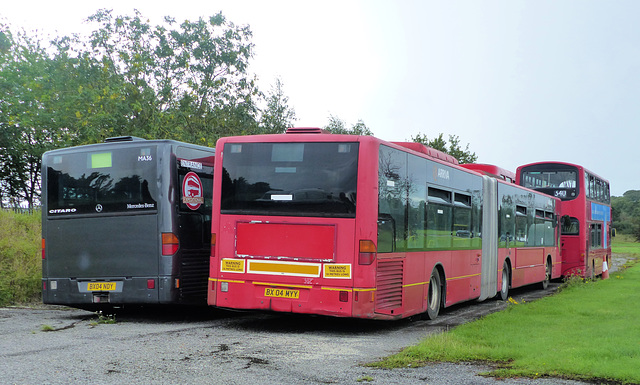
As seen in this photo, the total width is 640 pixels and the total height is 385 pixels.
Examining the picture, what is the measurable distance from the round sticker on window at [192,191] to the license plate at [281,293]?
2226 millimetres

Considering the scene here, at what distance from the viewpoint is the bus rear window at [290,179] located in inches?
416

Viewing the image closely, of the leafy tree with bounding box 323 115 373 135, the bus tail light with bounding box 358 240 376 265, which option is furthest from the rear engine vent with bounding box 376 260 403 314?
the leafy tree with bounding box 323 115 373 135

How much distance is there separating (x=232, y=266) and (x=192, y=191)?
176 centimetres

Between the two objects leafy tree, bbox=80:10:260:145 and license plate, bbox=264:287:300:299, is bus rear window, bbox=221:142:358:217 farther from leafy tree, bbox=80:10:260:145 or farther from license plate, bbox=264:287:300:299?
leafy tree, bbox=80:10:260:145

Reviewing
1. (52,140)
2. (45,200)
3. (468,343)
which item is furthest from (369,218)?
(52,140)

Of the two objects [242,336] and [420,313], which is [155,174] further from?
[420,313]

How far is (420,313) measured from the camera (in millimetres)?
12930

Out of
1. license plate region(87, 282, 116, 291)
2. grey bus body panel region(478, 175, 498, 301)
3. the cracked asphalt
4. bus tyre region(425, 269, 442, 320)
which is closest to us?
the cracked asphalt

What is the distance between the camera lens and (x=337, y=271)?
34.4 ft

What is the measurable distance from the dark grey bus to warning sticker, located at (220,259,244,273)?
987 millimetres

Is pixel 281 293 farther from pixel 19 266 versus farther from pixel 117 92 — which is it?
pixel 117 92

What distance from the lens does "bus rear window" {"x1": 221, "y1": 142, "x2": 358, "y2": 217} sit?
1058cm

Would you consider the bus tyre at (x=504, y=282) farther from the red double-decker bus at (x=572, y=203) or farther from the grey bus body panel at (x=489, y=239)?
the red double-decker bus at (x=572, y=203)

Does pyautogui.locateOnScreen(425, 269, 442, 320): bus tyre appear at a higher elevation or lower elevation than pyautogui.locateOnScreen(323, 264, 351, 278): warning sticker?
lower
